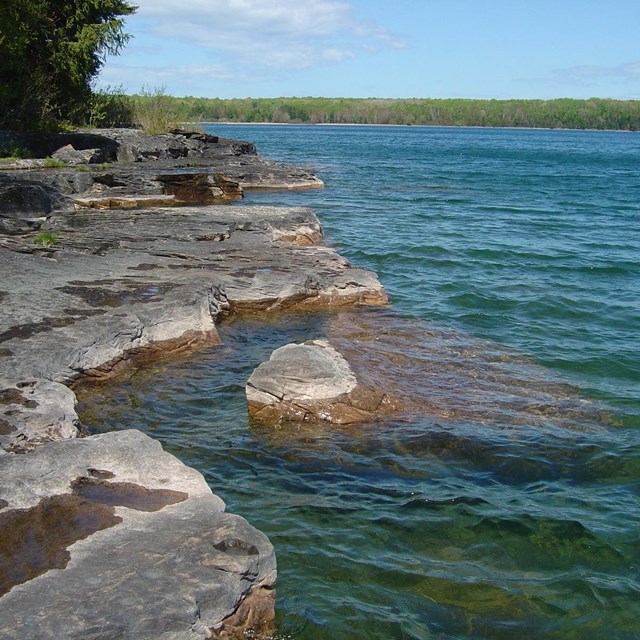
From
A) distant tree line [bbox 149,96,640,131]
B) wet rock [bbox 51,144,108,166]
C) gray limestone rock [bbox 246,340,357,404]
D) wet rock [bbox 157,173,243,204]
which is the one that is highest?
distant tree line [bbox 149,96,640,131]

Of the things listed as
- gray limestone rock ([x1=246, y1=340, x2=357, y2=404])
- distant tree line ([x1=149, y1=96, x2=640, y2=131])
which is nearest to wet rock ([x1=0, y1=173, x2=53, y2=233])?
gray limestone rock ([x1=246, y1=340, x2=357, y2=404])

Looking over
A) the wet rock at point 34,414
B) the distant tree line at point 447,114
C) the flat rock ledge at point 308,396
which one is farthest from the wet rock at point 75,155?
the distant tree line at point 447,114

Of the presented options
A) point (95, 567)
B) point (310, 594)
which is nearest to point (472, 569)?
point (310, 594)

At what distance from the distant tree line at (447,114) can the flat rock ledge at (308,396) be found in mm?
136487

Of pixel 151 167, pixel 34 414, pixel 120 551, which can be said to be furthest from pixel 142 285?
pixel 151 167

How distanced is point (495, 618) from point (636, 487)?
225 centimetres

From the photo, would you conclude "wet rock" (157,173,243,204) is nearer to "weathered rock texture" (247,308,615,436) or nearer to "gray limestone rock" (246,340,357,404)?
"weathered rock texture" (247,308,615,436)

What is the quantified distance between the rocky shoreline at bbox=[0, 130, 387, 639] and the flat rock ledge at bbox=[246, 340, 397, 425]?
62.5 inches

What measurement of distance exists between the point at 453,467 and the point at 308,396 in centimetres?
140

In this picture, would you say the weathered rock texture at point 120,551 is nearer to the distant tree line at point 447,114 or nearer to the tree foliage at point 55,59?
the tree foliage at point 55,59

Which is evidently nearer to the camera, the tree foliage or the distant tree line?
the tree foliage

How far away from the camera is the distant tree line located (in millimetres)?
141125

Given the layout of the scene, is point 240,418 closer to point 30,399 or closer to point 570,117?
point 30,399

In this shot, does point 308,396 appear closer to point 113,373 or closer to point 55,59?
point 113,373
